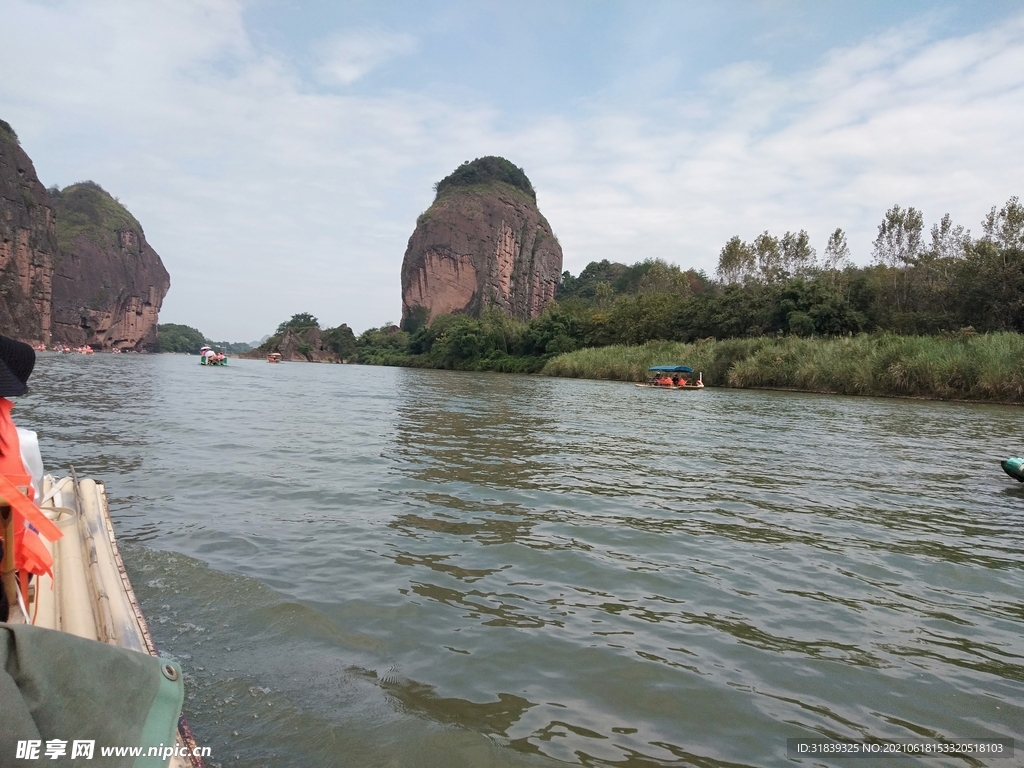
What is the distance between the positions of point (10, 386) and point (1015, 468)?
33.7 ft

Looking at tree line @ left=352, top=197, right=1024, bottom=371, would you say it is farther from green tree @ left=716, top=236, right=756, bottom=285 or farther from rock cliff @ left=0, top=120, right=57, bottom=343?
rock cliff @ left=0, top=120, right=57, bottom=343

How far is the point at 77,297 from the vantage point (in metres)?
88.1

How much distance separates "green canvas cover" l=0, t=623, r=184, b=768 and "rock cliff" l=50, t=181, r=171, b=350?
9834cm

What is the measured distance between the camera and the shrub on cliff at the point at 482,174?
10900cm

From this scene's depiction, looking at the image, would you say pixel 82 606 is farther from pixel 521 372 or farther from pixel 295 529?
Result: pixel 521 372

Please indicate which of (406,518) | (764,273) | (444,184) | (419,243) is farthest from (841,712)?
(444,184)

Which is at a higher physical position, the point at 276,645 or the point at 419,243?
the point at 419,243

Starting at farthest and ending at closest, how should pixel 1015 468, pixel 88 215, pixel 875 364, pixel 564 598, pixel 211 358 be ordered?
1. pixel 88 215
2. pixel 211 358
3. pixel 875 364
4. pixel 1015 468
5. pixel 564 598

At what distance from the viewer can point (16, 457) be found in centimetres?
261

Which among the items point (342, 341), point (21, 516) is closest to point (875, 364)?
point (21, 516)

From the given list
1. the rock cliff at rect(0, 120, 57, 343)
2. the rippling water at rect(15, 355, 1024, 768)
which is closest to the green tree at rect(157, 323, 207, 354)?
the rock cliff at rect(0, 120, 57, 343)

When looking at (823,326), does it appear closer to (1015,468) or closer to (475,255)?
(1015,468)

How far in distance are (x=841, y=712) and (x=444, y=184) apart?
114 metres

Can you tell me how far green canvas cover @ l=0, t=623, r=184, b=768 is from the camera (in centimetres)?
133
